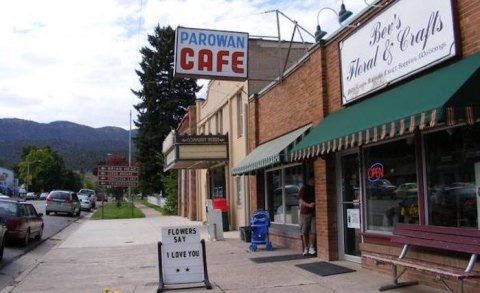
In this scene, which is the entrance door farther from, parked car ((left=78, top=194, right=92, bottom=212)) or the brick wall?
parked car ((left=78, top=194, right=92, bottom=212))

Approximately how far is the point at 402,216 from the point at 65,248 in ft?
38.4

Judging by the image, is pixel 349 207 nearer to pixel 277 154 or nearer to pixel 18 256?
pixel 277 154

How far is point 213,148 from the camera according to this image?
74.3 feet

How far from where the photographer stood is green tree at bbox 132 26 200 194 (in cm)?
5762

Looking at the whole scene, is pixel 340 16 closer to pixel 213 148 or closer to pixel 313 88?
pixel 313 88

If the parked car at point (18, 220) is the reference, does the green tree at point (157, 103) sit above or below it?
above

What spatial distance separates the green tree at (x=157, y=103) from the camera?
189 feet

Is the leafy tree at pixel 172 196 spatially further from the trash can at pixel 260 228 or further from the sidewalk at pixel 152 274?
the trash can at pixel 260 228

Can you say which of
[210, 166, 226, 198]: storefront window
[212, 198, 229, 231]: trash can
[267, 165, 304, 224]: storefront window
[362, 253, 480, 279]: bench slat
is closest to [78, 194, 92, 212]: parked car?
[210, 166, 226, 198]: storefront window

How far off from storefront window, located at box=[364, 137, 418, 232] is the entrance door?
0.52 meters

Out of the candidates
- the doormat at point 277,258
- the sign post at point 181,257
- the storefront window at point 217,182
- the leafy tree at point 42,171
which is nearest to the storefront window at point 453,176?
the sign post at point 181,257

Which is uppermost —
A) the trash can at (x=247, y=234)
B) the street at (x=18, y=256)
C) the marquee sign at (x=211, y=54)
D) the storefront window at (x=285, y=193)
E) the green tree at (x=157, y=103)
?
the green tree at (x=157, y=103)

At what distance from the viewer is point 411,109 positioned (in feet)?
24.0

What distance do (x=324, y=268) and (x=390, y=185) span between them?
7.12 feet
